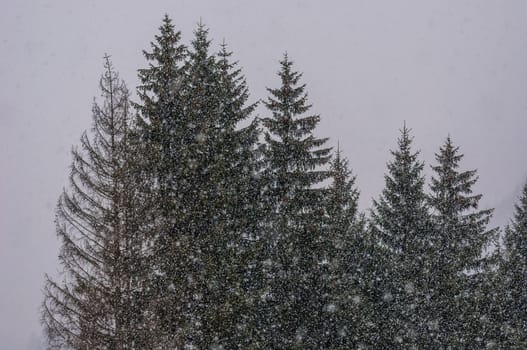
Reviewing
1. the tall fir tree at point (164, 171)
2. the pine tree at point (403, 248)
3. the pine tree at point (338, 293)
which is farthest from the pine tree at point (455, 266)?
the tall fir tree at point (164, 171)

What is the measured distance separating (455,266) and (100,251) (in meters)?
12.1

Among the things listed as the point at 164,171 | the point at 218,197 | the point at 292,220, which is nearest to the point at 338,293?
the point at 292,220

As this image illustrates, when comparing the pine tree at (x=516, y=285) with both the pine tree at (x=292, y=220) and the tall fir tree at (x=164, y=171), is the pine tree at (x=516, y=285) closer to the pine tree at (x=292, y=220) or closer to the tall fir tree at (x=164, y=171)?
the pine tree at (x=292, y=220)

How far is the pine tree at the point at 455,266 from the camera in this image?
18.1 metres

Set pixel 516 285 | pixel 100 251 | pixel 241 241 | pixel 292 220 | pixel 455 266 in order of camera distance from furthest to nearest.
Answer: pixel 516 285
pixel 455 266
pixel 292 220
pixel 241 241
pixel 100 251

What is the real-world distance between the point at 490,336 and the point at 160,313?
12484 mm

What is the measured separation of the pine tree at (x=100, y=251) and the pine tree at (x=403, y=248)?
9.64 metres

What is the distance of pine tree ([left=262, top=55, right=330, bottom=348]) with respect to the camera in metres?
15.7

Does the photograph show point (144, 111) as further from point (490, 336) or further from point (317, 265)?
point (490, 336)

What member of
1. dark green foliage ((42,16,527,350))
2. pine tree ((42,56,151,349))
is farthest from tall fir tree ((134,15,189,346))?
pine tree ((42,56,151,349))

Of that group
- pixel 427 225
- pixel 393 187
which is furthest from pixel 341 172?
pixel 427 225

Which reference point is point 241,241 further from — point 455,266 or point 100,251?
point 455,266

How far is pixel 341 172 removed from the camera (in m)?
20.7

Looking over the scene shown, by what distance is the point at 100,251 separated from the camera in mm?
12148
